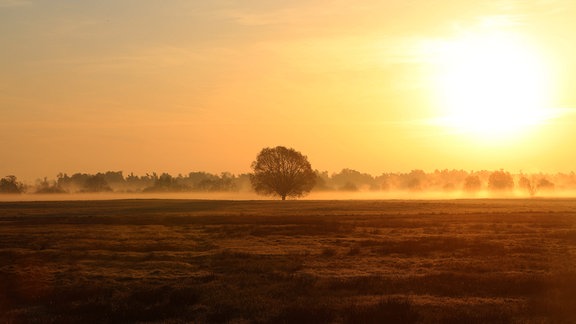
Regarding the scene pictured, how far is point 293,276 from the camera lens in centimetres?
3066

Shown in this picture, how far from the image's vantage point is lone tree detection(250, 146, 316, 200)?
150375 mm

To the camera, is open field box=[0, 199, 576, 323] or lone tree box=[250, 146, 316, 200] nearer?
open field box=[0, 199, 576, 323]

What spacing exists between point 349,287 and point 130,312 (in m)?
9.65

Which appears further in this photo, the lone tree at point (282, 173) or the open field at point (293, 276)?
A: the lone tree at point (282, 173)

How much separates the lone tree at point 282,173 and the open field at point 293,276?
307 feet

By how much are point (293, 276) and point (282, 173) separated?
12026cm

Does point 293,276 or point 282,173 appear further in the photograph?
point 282,173

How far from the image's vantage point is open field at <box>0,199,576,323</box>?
74.7 feet

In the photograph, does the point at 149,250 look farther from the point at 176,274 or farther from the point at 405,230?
the point at 405,230

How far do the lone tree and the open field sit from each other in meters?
93.5

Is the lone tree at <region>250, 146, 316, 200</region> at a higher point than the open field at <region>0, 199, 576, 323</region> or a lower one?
higher

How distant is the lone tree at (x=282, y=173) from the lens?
15038 cm

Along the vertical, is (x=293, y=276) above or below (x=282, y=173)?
below

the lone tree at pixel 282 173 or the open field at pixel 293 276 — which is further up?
the lone tree at pixel 282 173
